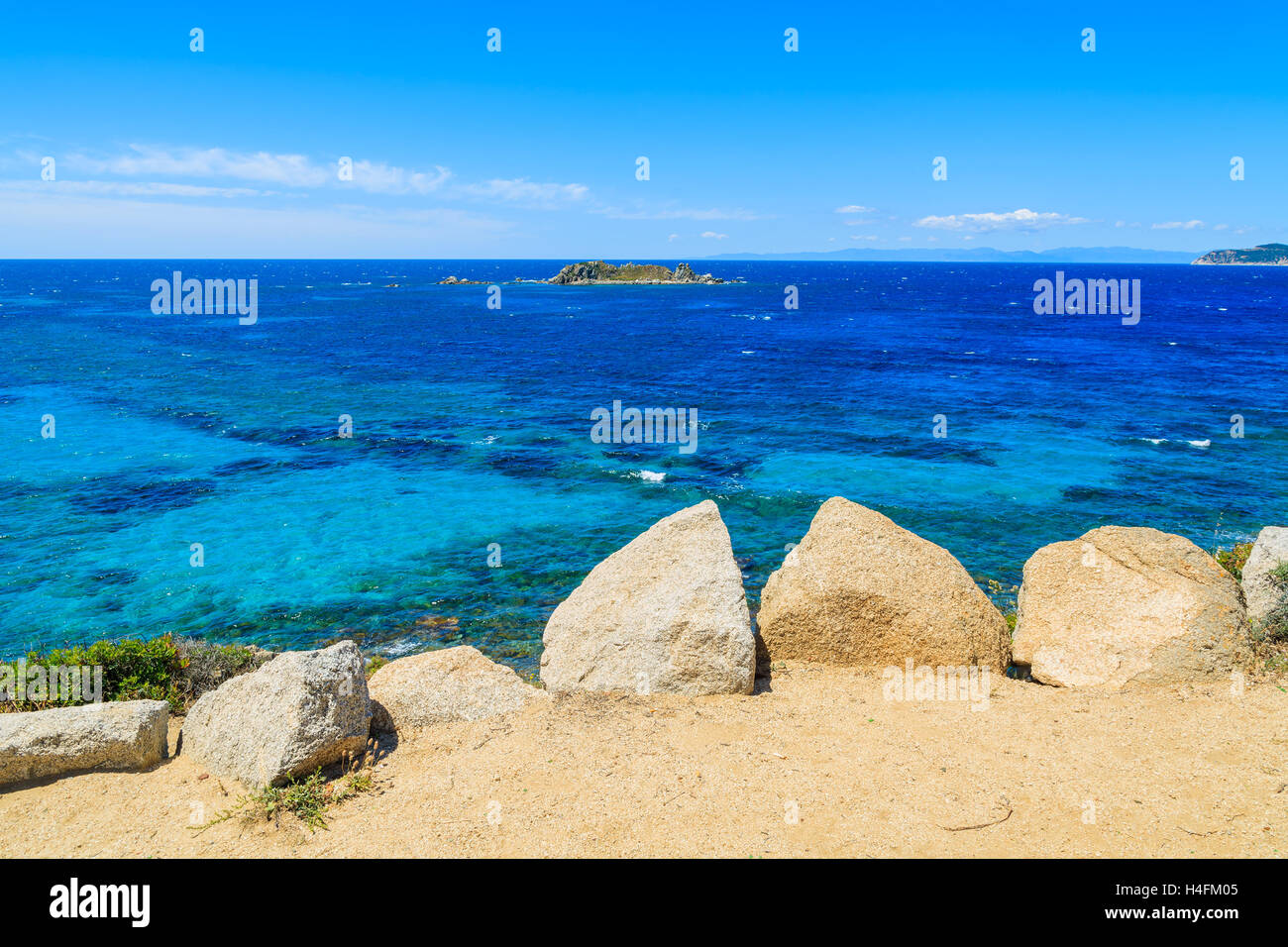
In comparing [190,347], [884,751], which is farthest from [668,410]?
[190,347]

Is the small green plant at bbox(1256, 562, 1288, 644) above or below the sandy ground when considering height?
above

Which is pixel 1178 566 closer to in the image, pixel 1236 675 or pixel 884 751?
pixel 1236 675

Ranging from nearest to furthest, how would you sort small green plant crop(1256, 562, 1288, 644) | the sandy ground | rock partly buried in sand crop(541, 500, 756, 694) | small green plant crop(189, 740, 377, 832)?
the sandy ground, small green plant crop(189, 740, 377, 832), rock partly buried in sand crop(541, 500, 756, 694), small green plant crop(1256, 562, 1288, 644)

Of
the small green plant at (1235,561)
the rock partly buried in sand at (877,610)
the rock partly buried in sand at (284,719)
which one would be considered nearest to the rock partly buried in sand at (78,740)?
the rock partly buried in sand at (284,719)

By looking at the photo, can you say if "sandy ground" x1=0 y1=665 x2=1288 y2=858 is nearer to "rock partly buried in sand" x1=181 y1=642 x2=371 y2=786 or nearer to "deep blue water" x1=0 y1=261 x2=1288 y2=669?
"rock partly buried in sand" x1=181 y1=642 x2=371 y2=786

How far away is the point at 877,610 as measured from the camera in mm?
13734

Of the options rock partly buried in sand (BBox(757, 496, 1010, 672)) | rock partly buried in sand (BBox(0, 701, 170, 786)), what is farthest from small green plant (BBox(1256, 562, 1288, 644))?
rock partly buried in sand (BBox(0, 701, 170, 786))

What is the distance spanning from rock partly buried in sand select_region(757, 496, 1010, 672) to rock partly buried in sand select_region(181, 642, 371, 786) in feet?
24.6

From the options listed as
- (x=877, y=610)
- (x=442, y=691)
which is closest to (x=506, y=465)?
(x=442, y=691)

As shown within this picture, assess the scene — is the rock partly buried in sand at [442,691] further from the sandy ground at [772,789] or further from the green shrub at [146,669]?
the green shrub at [146,669]

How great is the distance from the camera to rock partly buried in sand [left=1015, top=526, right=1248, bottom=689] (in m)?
12.7

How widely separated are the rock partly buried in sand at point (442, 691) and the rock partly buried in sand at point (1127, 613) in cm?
932

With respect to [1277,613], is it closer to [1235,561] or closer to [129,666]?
[1235,561]

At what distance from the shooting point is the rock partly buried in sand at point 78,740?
32.4 ft
